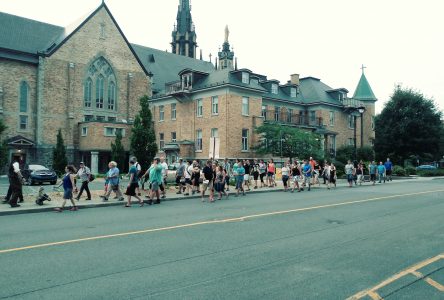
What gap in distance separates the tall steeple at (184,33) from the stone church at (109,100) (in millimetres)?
33430

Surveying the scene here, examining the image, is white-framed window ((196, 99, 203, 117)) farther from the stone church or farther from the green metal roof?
the green metal roof

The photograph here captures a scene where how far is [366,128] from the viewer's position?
56.3 m

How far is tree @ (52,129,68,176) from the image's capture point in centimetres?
3741

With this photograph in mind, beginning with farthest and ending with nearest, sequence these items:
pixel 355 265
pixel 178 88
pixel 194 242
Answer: pixel 178 88 → pixel 194 242 → pixel 355 265

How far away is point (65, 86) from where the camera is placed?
42688 millimetres

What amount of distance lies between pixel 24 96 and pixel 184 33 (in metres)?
46.7

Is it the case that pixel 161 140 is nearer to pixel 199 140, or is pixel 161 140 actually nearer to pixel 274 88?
pixel 199 140

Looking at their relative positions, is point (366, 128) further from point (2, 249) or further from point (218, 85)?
point (2, 249)

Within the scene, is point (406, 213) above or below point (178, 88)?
below

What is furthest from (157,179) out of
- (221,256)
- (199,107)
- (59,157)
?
(59,157)

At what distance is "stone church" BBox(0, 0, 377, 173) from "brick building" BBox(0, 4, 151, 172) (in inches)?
3.9

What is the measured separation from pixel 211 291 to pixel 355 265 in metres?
2.56

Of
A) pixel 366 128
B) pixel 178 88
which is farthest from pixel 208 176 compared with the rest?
pixel 366 128

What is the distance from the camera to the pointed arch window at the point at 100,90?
150 feet
